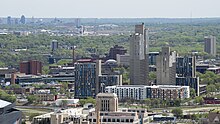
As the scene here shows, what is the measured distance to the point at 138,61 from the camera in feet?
231

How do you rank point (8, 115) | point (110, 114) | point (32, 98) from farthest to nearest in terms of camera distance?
1. point (32, 98)
2. point (110, 114)
3. point (8, 115)

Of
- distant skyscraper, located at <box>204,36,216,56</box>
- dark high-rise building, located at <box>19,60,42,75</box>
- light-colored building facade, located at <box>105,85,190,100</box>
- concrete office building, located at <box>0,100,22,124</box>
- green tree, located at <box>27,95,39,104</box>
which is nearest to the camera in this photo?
concrete office building, located at <box>0,100,22,124</box>

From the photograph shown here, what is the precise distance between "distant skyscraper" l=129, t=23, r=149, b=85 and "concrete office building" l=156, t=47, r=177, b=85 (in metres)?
1.05

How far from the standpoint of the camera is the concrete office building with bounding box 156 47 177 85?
69438mm

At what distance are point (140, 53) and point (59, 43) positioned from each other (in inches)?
2382

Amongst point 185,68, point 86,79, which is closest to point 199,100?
point 86,79

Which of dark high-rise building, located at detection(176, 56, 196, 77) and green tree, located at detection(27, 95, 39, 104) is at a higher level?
dark high-rise building, located at detection(176, 56, 196, 77)

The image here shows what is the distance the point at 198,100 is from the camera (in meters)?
63.4

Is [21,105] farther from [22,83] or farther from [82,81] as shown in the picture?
[22,83]

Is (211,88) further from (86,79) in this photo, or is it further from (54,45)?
(54,45)

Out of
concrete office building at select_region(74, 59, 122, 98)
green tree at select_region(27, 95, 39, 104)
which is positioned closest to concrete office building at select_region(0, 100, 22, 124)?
green tree at select_region(27, 95, 39, 104)

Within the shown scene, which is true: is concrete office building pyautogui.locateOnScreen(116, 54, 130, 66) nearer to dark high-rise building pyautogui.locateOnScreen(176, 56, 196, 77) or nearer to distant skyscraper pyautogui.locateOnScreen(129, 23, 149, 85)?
dark high-rise building pyautogui.locateOnScreen(176, 56, 196, 77)

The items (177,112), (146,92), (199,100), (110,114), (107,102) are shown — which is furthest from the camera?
(146,92)

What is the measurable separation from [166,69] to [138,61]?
7.68 ft
